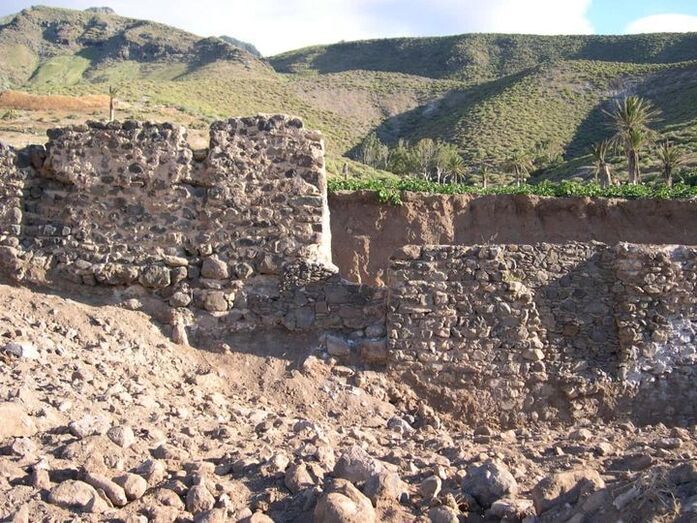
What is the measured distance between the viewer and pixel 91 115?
3288 cm

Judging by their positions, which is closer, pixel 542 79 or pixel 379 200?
pixel 379 200

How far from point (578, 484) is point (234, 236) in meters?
4.31

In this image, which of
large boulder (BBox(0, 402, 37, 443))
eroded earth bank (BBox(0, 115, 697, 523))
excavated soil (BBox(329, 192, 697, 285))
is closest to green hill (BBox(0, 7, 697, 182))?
excavated soil (BBox(329, 192, 697, 285))

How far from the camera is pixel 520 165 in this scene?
35.7 metres

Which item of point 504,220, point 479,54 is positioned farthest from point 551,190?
point 479,54

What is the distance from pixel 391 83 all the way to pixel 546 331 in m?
50.4

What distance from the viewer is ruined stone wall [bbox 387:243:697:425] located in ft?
21.0

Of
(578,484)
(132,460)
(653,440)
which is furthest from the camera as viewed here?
(653,440)

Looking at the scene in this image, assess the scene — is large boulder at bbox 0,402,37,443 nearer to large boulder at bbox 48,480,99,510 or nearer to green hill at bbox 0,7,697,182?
large boulder at bbox 48,480,99,510

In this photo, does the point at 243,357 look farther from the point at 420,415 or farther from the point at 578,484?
the point at 578,484

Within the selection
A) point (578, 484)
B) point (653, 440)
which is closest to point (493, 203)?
point (653, 440)

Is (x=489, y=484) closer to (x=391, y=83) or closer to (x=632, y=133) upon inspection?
(x=632, y=133)

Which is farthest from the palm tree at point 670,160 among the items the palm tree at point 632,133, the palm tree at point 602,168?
the palm tree at point 602,168

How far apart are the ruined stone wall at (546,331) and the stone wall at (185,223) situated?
0.63m
